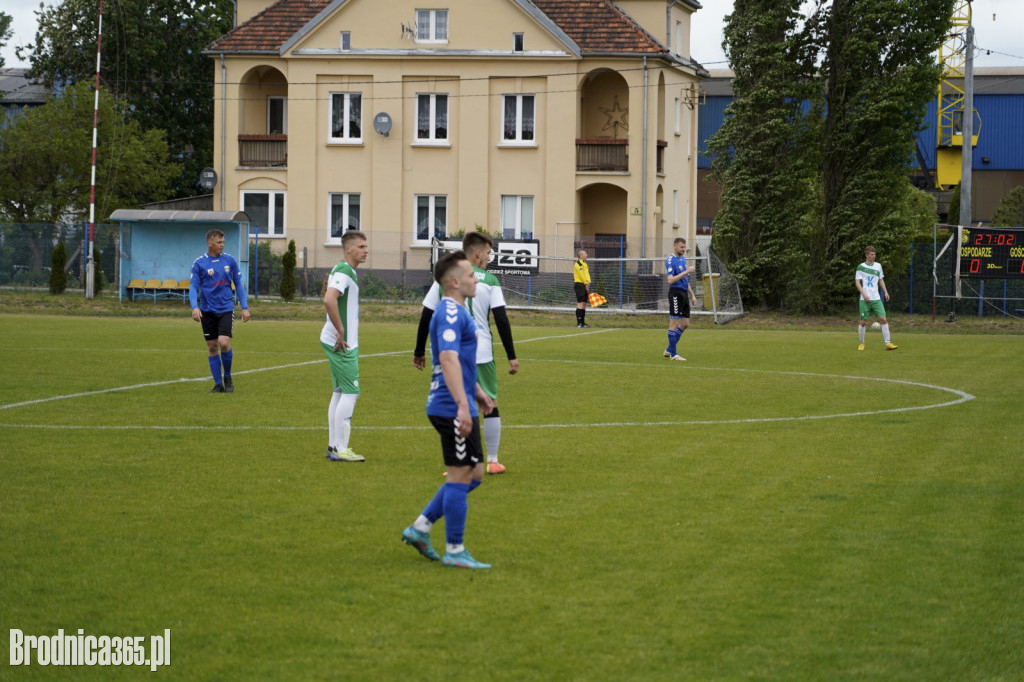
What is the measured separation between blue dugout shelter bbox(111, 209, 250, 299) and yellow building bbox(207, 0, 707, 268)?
693 centimetres

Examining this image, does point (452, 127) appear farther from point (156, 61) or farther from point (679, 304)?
point (679, 304)

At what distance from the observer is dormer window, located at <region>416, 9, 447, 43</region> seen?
156ft

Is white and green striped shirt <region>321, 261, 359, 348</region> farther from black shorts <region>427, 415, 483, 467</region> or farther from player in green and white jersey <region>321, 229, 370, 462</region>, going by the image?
black shorts <region>427, 415, 483, 467</region>

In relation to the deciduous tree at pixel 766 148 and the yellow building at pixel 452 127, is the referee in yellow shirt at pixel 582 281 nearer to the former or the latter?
the deciduous tree at pixel 766 148

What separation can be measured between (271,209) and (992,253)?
27312 mm

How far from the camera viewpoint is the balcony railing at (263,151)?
161 feet

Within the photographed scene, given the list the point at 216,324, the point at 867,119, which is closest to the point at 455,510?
the point at 216,324

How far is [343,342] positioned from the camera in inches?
468

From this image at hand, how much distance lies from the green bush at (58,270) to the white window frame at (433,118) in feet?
45.6

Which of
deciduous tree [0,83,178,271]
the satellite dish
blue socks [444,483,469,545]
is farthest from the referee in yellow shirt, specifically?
blue socks [444,483,469,545]

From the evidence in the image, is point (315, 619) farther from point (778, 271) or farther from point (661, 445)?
point (778, 271)

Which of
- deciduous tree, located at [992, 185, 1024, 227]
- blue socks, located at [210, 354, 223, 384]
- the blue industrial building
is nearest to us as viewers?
blue socks, located at [210, 354, 223, 384]

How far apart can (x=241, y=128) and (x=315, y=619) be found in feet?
149

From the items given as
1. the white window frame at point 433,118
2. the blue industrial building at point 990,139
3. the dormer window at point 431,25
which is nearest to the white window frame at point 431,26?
the dormer window at point 431,25
